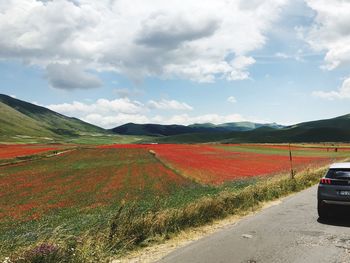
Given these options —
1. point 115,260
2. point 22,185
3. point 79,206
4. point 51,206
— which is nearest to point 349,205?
point 115,260

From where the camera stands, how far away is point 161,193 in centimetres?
2594

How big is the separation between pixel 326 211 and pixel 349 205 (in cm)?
98

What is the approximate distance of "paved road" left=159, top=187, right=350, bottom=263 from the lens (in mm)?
9789

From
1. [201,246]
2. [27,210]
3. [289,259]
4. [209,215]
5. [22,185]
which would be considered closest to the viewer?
[289,259]

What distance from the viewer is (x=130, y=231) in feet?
38.1

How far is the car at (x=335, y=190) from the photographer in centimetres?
1393

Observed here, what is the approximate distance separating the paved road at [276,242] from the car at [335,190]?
62 centimetres

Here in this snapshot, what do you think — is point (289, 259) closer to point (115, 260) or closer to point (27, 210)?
point (115, 260)

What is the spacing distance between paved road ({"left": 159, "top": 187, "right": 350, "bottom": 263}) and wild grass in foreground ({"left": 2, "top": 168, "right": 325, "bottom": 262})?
4.01 ft

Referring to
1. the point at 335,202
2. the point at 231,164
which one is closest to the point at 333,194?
the point at 335,202

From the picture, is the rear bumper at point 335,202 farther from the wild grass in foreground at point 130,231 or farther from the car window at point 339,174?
the wild grass in foreground at point 130,231

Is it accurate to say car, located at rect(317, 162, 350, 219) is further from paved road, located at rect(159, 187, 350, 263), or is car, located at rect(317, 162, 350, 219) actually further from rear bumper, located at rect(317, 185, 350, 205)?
paved road, located at rect(159, 187, 350, 263)

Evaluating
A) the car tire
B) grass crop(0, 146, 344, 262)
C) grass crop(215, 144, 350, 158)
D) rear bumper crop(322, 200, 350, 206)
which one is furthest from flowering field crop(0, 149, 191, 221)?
grass crop(215, 144, 350, 158)

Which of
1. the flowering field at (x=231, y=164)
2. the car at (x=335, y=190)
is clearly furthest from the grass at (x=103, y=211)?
the flowering field at (x=231, y=164)
